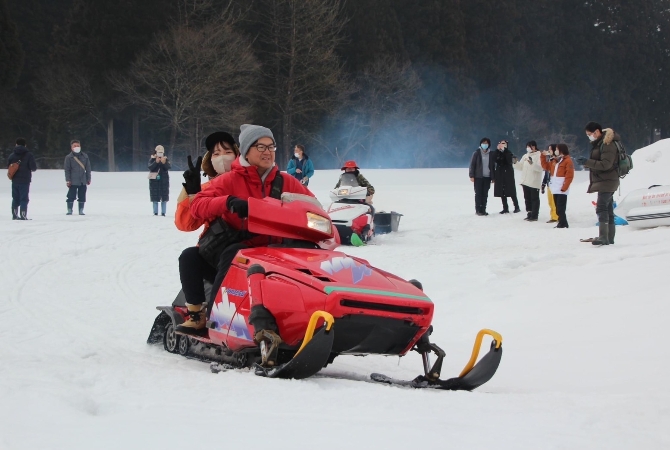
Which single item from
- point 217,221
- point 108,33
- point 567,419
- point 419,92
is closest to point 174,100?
point 108,33

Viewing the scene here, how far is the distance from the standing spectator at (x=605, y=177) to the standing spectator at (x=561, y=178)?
3.42 meters

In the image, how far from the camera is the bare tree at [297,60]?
44656mm

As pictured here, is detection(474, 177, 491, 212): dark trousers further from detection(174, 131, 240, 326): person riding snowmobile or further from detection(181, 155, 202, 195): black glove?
detection(181, 155, 202, 195): black glove

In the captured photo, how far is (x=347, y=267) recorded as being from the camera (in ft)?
17.4

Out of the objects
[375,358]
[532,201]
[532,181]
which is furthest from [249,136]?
[532,181]

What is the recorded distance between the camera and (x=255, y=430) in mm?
3672

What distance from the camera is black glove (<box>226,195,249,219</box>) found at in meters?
5.58

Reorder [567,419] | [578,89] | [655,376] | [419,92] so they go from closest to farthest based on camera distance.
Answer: [567,419] → [655,376] → [419,92] → [578,89]

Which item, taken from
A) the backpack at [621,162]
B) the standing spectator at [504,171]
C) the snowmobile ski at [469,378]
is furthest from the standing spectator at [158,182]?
the snowmobile ski at [469,378]

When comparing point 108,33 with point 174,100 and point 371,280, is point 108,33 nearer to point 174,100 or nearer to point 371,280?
point 174,100

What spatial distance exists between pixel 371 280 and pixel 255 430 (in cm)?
181

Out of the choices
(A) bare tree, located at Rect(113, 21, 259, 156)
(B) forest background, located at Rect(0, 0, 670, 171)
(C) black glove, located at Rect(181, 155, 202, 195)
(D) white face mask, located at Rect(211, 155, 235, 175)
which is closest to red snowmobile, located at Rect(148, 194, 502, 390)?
(C) black glove, located at Rect(181, 155, 202, 195)

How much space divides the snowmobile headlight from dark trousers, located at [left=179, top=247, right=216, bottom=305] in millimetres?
991

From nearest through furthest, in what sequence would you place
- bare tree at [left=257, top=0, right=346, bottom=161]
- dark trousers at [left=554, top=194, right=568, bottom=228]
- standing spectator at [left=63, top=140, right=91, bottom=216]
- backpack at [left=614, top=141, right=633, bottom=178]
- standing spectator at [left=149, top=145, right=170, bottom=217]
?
backpack at [left=614, top=141, right=633, bottom=178] < dark trousers at [left=554, top=194, right=568, bottom=228] < standing spectator at [left=63, top=140, right=91, bottom=216] < standing spectator at [left=149, top=145, right=170, bottom=217] < bare tree at [left=257, top=0, right=346, bottom=161]
